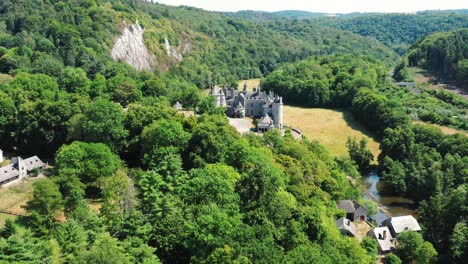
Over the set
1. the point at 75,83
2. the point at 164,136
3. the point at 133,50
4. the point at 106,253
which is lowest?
the point at 106,253

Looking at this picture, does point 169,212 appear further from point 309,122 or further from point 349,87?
point 349,87

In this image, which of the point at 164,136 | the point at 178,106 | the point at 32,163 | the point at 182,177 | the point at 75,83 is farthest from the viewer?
the point at 178,106

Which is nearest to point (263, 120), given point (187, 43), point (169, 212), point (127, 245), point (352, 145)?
point (352, 145)

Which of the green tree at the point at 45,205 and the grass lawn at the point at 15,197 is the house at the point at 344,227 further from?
the grass lawn at the point at 15,197

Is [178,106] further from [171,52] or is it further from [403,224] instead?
[171,52]

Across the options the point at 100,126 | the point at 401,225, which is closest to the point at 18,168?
the point at 100,126

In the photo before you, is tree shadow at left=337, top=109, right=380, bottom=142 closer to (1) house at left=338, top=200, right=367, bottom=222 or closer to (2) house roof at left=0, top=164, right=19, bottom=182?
(1) house at left=338, top=200, right=367, bottom=222

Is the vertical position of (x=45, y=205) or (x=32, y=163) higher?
(x=45, y=205)

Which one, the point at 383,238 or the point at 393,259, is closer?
the point at 393,259
